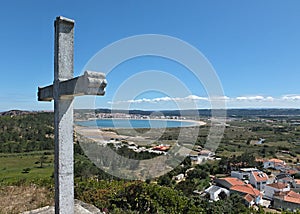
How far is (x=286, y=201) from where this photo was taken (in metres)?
22.9

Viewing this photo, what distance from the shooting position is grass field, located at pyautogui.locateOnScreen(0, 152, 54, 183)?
22667 mm

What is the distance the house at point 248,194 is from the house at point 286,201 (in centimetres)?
147

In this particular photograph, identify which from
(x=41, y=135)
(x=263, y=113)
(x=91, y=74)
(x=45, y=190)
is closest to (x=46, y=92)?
(x=91, y=74)

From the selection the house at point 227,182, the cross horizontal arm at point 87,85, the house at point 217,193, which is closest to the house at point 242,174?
the house at point 227,182

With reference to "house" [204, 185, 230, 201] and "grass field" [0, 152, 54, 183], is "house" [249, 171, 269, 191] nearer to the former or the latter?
"house" [204, 185, 230, 201]

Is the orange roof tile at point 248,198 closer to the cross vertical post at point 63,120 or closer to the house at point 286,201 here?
the house at point 286,201

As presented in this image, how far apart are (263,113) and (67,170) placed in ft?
354

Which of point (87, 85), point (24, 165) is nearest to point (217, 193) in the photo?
point (24, 165)

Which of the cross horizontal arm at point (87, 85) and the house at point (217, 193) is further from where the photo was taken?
the house at point (217, 193)

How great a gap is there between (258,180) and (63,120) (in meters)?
32.2

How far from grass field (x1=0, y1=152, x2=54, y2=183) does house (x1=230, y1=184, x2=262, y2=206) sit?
17138mm

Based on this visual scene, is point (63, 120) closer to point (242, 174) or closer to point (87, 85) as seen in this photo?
point (87, 85)

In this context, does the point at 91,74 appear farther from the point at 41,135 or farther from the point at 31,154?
the point at 31,154

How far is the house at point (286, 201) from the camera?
73.2 feet
